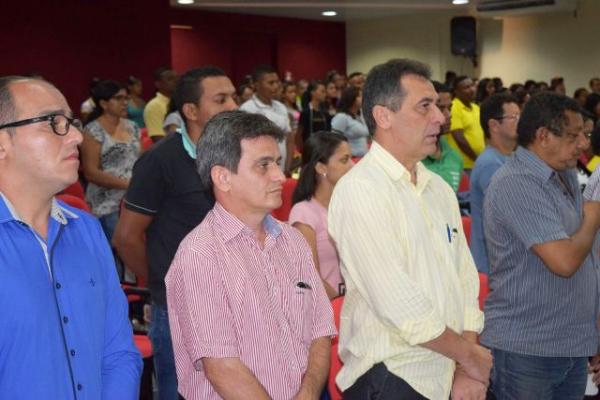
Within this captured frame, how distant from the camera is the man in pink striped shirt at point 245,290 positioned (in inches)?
75.1

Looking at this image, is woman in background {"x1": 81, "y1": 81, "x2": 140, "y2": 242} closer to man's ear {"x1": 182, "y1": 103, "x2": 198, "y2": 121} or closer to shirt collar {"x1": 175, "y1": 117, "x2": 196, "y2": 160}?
man's ear {"x1": 182, "y1": 103, "x2": 198, "y2": 121}

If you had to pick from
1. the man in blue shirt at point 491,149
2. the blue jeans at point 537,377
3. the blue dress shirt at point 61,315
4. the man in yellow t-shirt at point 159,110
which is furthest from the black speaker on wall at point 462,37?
the blue dress shirt at point 61,315

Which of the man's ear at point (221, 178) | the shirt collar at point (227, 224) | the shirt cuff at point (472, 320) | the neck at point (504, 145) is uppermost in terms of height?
the man's ear at point (221, 178)

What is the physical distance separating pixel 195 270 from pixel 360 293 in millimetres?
494

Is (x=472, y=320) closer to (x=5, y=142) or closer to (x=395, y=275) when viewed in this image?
(x=395, y=275)

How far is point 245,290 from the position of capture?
193cm

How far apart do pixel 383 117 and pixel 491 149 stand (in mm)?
2155

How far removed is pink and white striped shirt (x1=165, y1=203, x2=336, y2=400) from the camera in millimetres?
1911

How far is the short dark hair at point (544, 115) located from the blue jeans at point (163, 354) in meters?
1.42

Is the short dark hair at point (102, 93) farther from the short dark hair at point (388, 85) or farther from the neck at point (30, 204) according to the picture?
the neck at point (30, 204)

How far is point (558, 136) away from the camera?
2.69m

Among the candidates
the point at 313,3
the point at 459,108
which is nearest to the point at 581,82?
the point at 313,3

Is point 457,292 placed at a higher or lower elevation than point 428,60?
lower

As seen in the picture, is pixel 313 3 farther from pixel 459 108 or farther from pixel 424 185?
pixel 424 185
